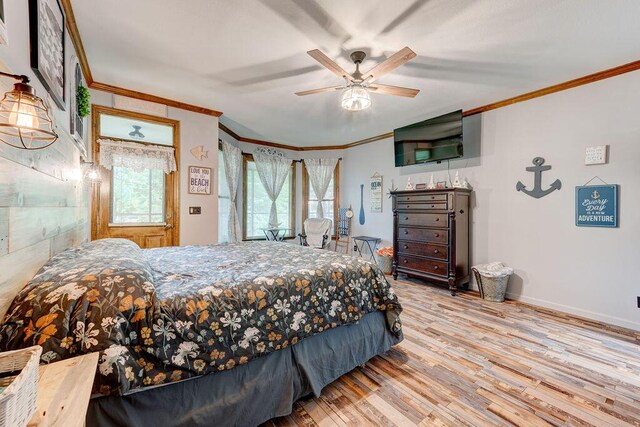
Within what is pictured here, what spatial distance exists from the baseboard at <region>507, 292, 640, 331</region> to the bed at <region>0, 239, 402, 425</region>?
2248 mm

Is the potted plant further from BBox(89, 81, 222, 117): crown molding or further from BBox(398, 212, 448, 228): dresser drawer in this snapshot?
BBox(398, 212, 448, 228): dresser drawer

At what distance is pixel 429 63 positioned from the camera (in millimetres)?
2543

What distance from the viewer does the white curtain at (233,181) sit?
4547 mm

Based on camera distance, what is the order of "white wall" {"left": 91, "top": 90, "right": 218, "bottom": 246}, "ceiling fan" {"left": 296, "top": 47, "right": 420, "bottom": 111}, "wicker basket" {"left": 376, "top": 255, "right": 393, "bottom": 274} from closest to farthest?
"ceiling fan" {"left": 296, "top": 47, "right": 420, "bottom": 111}, "white wall" {"left": 91, "top": 90, "right": 218, "bottom": 246}, "wicker basket" {"left": 376, "top": 255, "right": 393, "bottom": 274}

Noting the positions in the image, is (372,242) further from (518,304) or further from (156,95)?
(156,95)

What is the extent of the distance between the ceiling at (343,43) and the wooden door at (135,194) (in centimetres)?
42

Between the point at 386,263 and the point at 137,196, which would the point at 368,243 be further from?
the point at 137,196

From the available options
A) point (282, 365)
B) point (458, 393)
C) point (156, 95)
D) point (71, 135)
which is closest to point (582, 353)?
point (458, 393)

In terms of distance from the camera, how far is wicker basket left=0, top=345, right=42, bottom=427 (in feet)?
1.72

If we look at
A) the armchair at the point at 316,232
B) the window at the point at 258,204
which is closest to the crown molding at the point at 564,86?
the armchair at the point at 316,232

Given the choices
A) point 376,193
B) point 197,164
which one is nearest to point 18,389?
point 197,164

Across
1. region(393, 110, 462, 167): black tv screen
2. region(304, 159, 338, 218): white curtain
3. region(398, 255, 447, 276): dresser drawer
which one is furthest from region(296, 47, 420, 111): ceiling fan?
region(304, 159, 338, 218): white curtain

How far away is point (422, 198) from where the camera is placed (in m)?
3.80

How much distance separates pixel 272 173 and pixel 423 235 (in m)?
3.06
